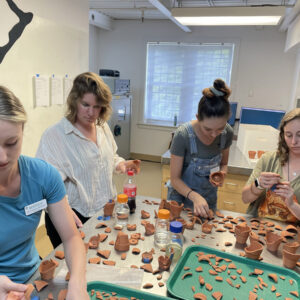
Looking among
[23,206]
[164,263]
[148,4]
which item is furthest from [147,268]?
[148,4]

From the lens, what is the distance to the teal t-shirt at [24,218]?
929mm

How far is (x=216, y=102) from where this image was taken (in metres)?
1.54

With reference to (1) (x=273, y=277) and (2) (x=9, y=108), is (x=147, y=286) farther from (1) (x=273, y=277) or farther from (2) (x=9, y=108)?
(2) (x=9, y=108)

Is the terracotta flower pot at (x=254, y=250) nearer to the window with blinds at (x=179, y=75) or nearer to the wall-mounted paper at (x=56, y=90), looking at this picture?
the wall-mounted paper at (x=56, y=90)

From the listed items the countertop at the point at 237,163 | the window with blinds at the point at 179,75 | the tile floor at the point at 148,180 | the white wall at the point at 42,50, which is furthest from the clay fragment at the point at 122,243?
the window with blinds at the point at 179,75

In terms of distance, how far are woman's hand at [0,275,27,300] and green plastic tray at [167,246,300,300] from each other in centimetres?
46

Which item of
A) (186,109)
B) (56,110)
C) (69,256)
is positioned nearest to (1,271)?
(69,256)

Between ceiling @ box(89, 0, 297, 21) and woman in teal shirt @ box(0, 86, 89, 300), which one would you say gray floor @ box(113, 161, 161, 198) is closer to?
ceiling @ box(89, 0, 297, 21)

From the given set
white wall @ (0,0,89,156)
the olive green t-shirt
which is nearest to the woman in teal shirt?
the olive green t-shirt

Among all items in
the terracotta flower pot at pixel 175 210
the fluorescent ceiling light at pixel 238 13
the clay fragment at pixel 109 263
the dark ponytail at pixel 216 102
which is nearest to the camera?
the clay fragment at pixel 109 263

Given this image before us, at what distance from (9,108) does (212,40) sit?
16.3 feet

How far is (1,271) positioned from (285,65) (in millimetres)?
5257

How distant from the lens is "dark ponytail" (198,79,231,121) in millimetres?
1541

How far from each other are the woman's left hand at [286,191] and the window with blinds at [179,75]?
13.9 ft
